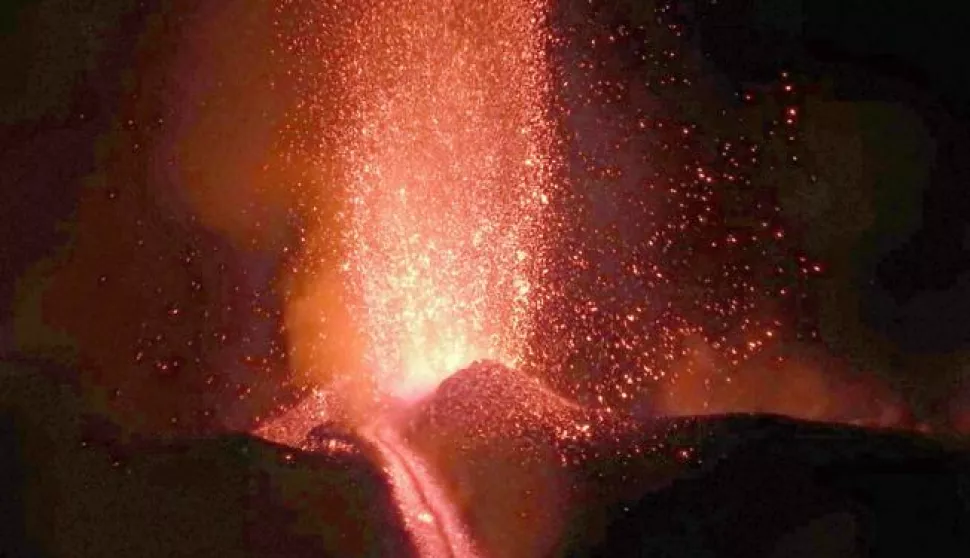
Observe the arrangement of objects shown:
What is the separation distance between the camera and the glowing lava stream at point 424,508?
3.15m

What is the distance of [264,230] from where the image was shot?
4.73 metres

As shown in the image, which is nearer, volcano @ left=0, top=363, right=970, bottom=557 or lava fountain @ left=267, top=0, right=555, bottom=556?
volcano @ left=0, top=363, right=970, bottom=557

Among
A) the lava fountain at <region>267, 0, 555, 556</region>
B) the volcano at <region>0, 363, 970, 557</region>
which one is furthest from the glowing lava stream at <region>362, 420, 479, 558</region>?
the lava fountain at <region>267, 0, 555, 556</region>

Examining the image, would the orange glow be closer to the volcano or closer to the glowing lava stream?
the volcano

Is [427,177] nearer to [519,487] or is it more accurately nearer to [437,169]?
[437,169]

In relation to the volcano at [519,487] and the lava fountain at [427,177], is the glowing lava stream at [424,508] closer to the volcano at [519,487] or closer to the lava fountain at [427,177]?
the volcano at [519,487]

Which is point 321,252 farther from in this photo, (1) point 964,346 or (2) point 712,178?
(1) point 964,346

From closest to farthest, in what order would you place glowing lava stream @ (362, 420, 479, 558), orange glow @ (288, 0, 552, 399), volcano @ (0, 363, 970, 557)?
volcano @ (0, 363, 970, 557) < glowing lava stream @ (362, 420, 479, 558) < orange glow @ (288, 0, 552, 399)

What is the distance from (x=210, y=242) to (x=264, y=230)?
0.27 m

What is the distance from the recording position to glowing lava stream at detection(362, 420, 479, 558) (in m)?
3.15

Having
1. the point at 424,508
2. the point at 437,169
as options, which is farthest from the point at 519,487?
the point at 437,169

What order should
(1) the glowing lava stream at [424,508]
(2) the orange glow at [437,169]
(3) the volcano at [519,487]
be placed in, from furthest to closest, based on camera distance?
(2) the orange glow at [437,169], (1) the glowing lava stream at [424,508], (3) the volcano at [519,487]

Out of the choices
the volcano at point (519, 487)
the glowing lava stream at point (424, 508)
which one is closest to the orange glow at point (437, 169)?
the volcano at point (519, 487)

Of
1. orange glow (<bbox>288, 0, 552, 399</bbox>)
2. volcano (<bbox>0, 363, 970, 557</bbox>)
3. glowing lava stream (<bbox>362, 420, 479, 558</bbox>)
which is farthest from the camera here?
orange glow (<bbox>288, 0, 552, 399</bbox>)
